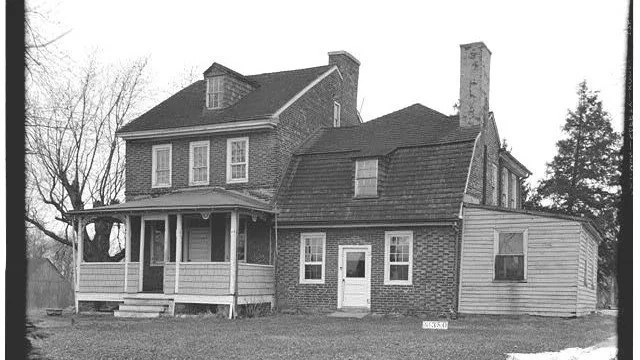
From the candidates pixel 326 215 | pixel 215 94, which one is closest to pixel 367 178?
pixel 326 215

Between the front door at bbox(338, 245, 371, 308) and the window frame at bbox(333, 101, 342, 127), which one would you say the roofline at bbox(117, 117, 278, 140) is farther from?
the window frame at bbox(333, 101, 342, 127)

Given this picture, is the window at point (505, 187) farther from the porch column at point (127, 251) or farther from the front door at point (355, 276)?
the porch column at point (127, 251)

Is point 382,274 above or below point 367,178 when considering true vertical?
below

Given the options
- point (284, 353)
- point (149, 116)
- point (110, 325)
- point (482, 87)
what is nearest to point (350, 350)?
point (284, 353)

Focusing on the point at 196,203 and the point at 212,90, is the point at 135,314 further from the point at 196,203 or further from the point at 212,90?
the point at 212,90

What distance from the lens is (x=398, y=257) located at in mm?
23328

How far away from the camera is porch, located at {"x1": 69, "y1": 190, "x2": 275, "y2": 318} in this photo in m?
22.8

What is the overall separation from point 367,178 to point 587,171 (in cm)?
1176

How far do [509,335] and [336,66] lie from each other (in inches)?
647

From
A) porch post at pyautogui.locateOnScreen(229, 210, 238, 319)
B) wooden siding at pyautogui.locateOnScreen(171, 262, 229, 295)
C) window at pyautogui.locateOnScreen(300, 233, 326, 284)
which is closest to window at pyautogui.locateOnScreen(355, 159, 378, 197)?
window at pyautogui.locateOnScreen(300, 233, 326, 284)

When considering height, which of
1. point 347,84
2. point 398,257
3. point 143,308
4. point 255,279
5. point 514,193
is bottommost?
point 143,308

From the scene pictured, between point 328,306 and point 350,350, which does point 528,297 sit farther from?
point 350,350

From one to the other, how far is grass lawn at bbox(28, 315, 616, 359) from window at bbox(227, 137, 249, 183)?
566cm

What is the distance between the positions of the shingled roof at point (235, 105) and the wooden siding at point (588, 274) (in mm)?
10578
